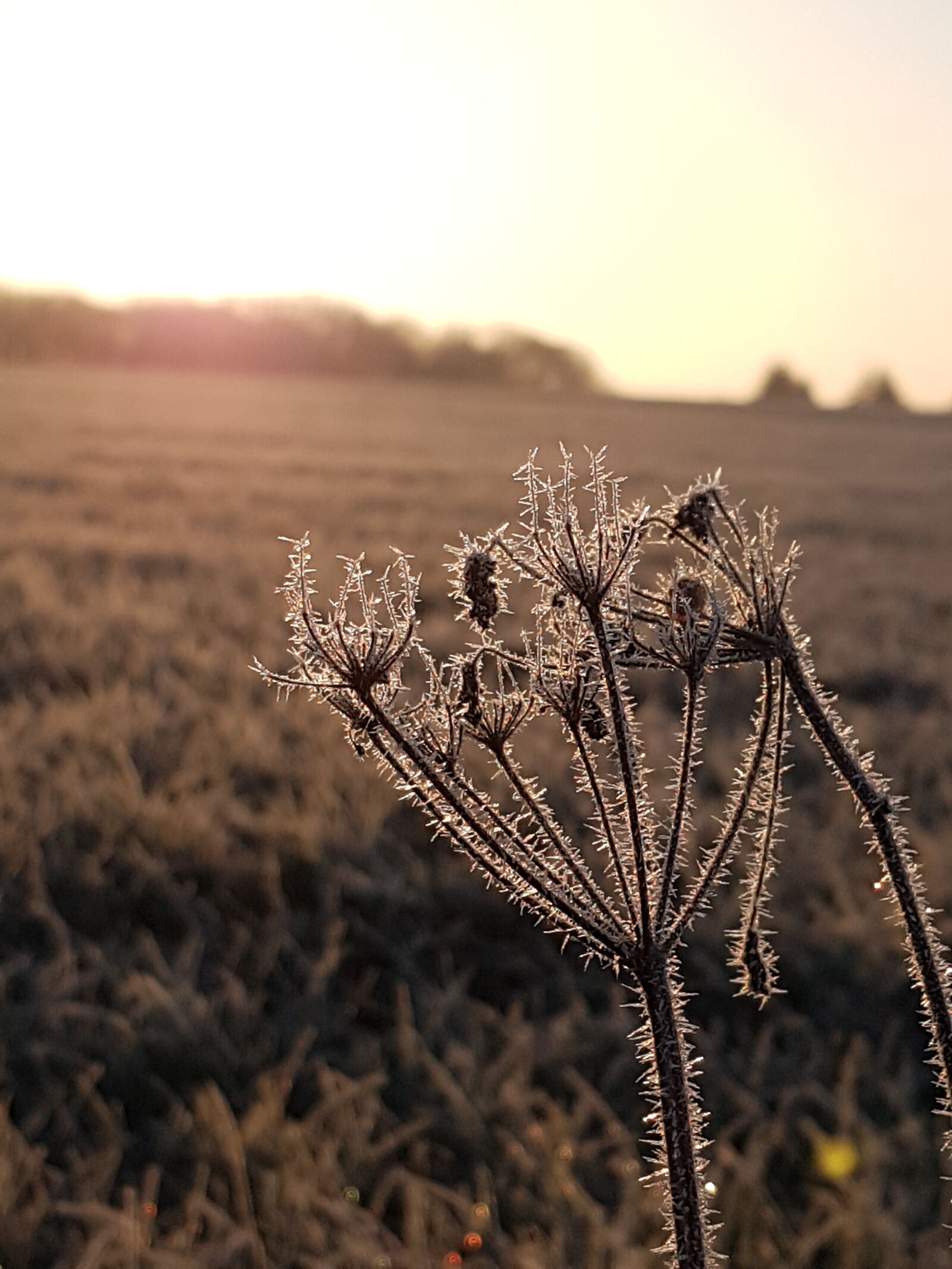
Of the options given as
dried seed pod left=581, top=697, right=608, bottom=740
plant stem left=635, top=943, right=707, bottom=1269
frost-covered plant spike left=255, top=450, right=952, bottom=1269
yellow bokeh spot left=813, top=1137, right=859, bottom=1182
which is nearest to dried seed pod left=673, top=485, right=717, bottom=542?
frost-covered plant spike left=255, top=450, right=952, bottom=1269

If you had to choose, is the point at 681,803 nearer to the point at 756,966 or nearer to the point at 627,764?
the point at 627,764

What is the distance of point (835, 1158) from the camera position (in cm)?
256

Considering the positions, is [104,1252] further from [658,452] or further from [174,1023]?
[658,452]

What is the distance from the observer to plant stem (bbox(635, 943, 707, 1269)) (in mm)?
503

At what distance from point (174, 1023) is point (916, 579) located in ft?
32.5

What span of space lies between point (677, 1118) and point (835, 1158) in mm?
2420

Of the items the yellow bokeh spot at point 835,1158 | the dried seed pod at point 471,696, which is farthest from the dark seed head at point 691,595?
the yellow bokeh spot at point 835,1158

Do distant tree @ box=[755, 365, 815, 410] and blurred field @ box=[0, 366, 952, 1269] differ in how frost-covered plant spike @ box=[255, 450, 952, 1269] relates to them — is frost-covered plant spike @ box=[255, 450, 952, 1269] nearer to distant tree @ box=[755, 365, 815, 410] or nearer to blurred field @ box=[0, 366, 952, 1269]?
blurred field @ box=[0, 366, 952, 1269]

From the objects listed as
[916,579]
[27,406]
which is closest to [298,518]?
[916,579]

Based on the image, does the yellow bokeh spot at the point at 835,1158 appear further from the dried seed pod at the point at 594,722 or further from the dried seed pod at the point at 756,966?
the dried seed pod at the point at 594,722

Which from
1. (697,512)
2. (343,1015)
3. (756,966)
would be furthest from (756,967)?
(343,1015)

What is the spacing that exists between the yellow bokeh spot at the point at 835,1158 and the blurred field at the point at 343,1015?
0.01 m

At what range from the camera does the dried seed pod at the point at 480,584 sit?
0.56m

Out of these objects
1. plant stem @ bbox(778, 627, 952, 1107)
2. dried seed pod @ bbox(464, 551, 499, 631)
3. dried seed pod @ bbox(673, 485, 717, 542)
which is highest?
dried seed pod @ bbox(673, 485, 717, 542)
